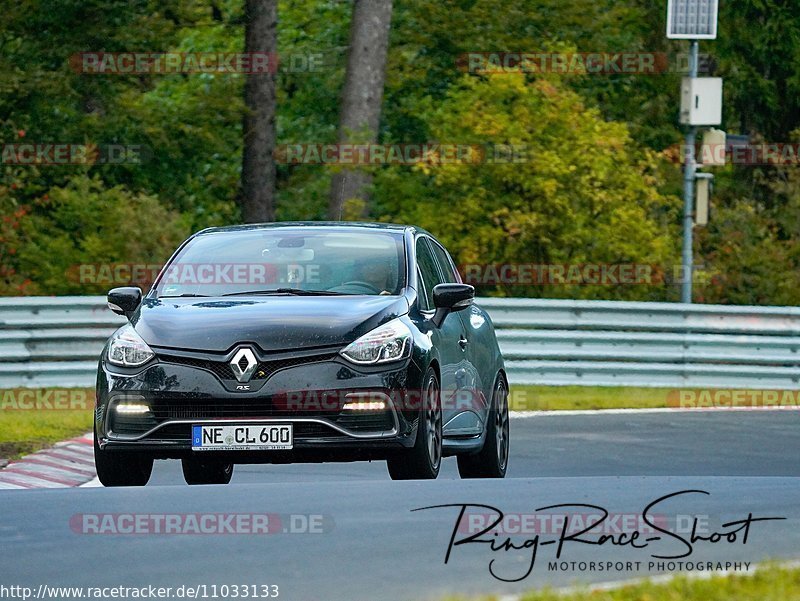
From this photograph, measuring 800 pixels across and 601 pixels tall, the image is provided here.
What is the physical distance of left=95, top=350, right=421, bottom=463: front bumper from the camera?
11.2 metres

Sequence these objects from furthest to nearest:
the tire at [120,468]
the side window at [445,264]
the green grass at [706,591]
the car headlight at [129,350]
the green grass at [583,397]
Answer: the green grass at [583,397] → the side window at [445,264] → the tire at [120,468] → the car headlight at [129,350] → the green grass at [706,591]

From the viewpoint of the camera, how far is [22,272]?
31.2 meters

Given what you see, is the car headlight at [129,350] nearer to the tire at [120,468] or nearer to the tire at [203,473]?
the tire at [120,468]

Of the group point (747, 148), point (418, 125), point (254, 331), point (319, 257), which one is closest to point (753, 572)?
point (254, 331)

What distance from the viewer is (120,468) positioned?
1192 centimetres

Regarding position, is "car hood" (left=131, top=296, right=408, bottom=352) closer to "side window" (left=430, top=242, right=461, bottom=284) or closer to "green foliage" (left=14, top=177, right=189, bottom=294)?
"side window" (left=430, top=242, right=461, bottom=284)

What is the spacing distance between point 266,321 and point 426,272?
191 cm

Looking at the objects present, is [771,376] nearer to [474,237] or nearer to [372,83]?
[474,237]

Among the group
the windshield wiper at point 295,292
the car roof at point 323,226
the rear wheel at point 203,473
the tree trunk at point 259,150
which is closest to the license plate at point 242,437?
the windshield wiper at point 295,292

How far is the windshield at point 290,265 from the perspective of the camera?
40.1ft

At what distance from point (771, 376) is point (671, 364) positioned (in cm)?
120

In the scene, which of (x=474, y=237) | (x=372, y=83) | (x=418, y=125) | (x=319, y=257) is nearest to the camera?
(x=319, y=257)

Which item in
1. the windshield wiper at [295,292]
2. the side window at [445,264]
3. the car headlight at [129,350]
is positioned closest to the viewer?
the car headlight at [129,350]

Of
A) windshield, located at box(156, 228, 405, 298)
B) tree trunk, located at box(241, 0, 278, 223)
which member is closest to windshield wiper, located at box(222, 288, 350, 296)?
windshield, located at box(156, 228, 405, 298)
